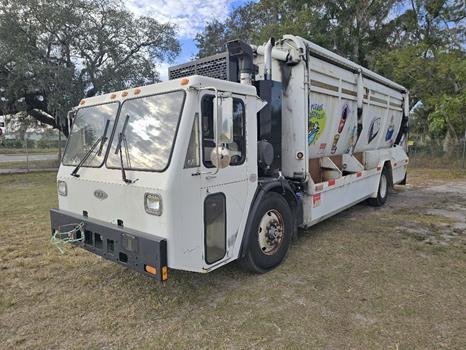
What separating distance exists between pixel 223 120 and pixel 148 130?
31.4 inches

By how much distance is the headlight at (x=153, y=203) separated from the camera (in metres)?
3.31

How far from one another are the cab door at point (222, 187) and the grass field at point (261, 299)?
0.62 m

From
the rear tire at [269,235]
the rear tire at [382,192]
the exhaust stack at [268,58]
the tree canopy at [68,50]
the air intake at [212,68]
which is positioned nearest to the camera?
the rear tire at [269,235]

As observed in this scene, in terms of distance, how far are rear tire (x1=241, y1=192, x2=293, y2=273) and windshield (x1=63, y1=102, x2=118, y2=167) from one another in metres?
1.93

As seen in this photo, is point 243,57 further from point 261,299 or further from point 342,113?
point 261,299

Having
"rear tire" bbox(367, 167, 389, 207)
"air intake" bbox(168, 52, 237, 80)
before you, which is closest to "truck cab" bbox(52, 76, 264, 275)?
"air intake" bbox(168, 52, 237, 80)

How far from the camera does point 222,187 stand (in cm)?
375

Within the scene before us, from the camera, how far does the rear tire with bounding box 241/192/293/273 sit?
14.0 ft

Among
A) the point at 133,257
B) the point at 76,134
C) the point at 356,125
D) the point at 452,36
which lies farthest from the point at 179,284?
the point at 452,36

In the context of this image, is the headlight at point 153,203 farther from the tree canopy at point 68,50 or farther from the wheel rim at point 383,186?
the tree canopy at point 68,50

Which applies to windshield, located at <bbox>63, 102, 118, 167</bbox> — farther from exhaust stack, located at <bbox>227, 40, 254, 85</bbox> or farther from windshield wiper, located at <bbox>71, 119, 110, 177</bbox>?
exhaust stack, located at <bbox>227, 40, 254, 85</bbox>

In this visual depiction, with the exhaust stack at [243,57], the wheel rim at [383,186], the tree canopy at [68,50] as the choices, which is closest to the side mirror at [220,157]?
the exhaust stack at [243,57]

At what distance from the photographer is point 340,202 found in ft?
20.8

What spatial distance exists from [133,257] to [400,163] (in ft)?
27.3
